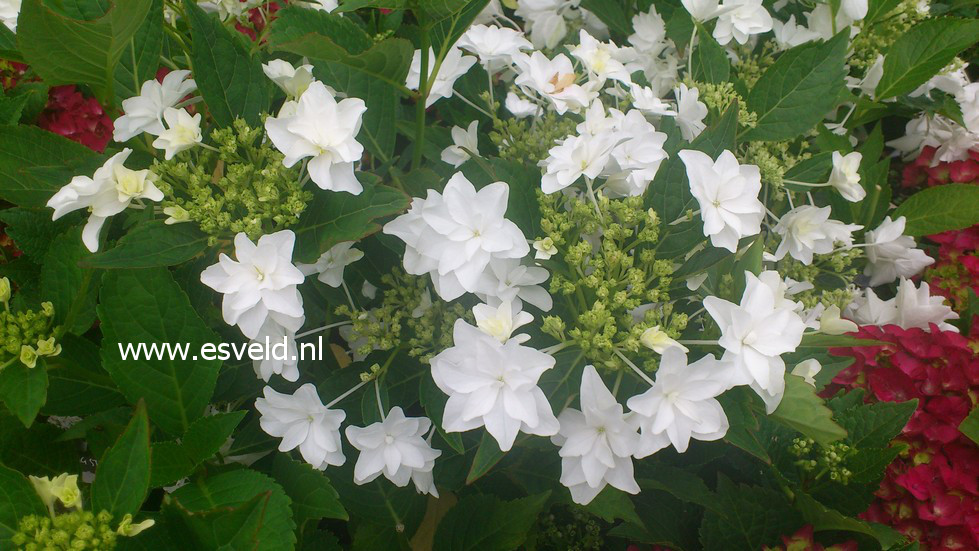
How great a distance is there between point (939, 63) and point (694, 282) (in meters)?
0.49

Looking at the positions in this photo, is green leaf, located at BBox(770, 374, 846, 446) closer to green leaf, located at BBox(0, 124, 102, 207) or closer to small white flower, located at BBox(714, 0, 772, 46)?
small white flower, located at BBox(714, 0, 772, 46)

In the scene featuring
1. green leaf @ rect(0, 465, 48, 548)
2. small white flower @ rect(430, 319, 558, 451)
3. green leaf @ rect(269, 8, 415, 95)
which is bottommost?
green leaf @ rect(0, 465, 48, 548)

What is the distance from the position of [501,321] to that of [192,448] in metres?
0.33

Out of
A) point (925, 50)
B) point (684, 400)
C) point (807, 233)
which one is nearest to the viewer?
point (684, 400)

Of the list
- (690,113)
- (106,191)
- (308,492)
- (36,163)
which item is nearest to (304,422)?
(308,492)

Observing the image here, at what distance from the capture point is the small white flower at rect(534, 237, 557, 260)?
2.07 feet

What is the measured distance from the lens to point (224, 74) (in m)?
0.69

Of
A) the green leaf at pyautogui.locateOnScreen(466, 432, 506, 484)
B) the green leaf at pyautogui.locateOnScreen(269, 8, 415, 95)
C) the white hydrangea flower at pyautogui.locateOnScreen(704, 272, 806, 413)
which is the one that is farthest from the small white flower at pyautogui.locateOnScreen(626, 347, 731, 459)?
the green leaf at pyautogui.locateOnScreen(269, 8, 415, 95)

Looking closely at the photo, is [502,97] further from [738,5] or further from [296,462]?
[296,462]

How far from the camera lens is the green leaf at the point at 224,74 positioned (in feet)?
2.22

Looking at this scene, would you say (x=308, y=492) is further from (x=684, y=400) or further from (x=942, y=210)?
(x=942, y=210)

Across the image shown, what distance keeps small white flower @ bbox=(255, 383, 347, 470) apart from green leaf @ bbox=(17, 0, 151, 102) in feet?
1.14

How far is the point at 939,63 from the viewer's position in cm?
88

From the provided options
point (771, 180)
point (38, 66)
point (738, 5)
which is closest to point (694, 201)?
point (771, 180)
